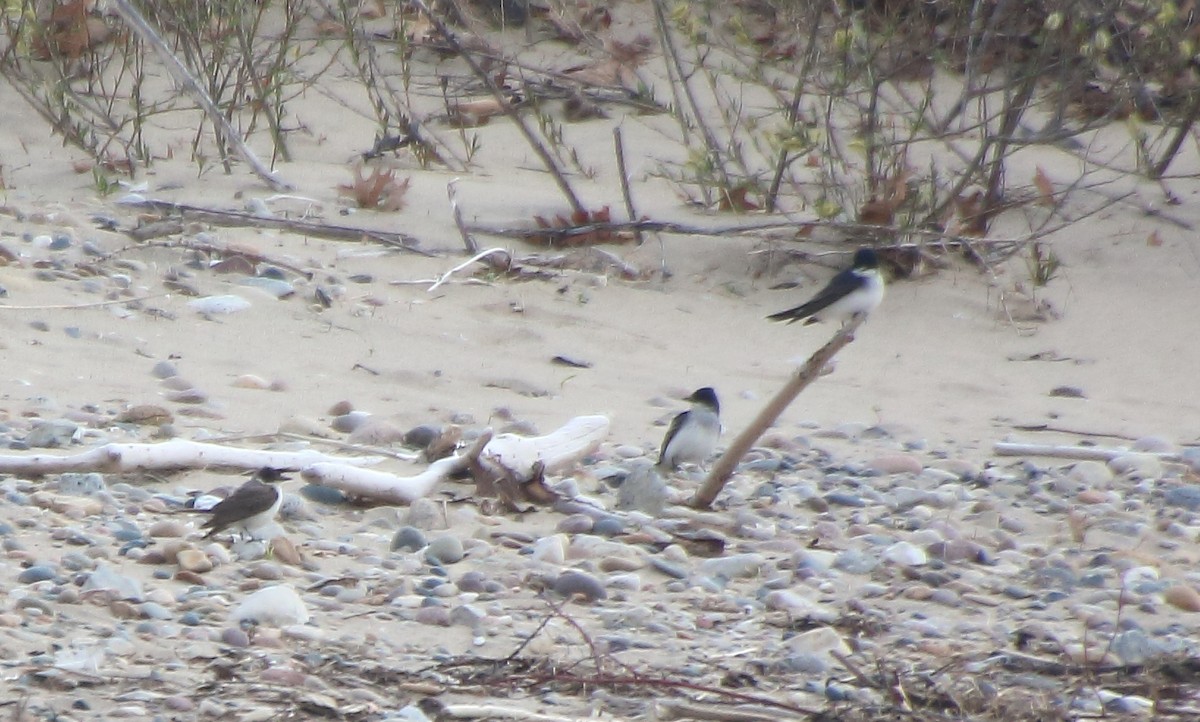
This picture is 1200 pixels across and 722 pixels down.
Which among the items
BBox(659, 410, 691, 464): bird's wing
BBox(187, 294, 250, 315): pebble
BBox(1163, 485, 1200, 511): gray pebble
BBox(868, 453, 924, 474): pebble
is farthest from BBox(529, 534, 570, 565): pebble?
BBox(187, 294, 250, 315): pebble

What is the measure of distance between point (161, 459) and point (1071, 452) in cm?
278

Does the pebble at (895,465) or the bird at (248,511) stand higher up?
the bird at (248,511)

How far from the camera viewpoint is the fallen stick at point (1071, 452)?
4.79m

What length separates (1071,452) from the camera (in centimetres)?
484

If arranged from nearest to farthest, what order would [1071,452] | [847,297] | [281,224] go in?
[1071,452]
[847,297]
[281,224]

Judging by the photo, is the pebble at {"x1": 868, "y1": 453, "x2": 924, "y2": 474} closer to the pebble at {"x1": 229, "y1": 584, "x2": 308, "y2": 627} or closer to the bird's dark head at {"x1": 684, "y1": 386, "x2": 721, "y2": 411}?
the bird's dark head at {"x1": 684, "y1": 386, "x2": 721, "y2": 411}

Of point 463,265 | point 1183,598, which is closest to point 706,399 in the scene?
point 1183,598

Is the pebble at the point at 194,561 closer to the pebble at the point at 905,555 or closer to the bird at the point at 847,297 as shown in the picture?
the pebble at the point at 905,555

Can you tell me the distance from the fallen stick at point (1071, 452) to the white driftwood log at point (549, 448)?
4.37 feet

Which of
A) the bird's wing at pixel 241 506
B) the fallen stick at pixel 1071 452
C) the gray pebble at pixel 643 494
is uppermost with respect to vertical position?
the bird's wing at pixel 241 506

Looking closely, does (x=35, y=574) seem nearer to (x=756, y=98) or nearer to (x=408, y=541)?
(x=408, y=541)

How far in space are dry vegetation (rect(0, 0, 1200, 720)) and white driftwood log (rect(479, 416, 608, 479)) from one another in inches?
103

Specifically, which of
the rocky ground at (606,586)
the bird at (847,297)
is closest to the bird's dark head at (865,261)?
the bird at (847,297)

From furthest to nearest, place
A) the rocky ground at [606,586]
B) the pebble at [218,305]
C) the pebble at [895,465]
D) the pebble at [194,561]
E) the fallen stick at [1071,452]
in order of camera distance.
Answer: the pebble at [218,305] < the fallen stick at [1071,452] < the pebble at [895,465] < the pebble at [194,561] < the rocky ground at [606,586]
